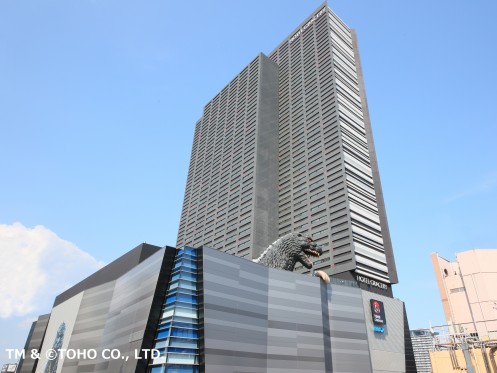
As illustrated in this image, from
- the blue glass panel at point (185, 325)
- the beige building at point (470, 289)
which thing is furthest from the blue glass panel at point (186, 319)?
the beige building at point (470, 289)

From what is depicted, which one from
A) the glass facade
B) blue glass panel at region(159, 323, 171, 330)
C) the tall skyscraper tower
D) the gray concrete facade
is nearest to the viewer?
the glass facade

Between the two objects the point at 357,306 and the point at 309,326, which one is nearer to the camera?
the point at 309,326

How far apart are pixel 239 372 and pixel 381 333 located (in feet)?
85.9

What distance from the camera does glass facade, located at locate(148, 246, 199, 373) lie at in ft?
103

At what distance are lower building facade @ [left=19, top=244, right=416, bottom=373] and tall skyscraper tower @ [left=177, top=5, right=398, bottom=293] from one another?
106 ft

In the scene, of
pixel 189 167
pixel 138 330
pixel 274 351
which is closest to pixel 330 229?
pixel 274 351

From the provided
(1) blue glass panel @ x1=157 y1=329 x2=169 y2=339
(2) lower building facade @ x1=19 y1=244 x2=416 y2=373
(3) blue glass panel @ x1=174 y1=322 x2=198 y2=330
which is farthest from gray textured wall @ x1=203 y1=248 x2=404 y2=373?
(1) blue glass panel @ x1=157 y1=329 x2=169 y2=339

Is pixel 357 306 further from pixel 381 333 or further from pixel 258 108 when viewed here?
pixel 258 108

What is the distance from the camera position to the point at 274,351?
126ft

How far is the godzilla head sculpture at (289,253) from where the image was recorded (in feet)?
149

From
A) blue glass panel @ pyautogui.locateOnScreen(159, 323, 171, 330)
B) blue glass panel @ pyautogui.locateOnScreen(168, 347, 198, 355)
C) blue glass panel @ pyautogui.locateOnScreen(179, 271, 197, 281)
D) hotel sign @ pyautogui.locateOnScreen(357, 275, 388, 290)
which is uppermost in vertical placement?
hotel sign @ pyautogui.locateOnScreen(357, 275, 388, 290)

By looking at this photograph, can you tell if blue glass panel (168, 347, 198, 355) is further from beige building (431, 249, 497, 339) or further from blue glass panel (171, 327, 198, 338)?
beige building (431, 249, 497, 339)

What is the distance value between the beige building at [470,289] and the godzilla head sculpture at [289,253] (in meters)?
33.1

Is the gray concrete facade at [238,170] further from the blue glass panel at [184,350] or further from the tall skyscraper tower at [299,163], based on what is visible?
the blue glass panel at [184,350]
